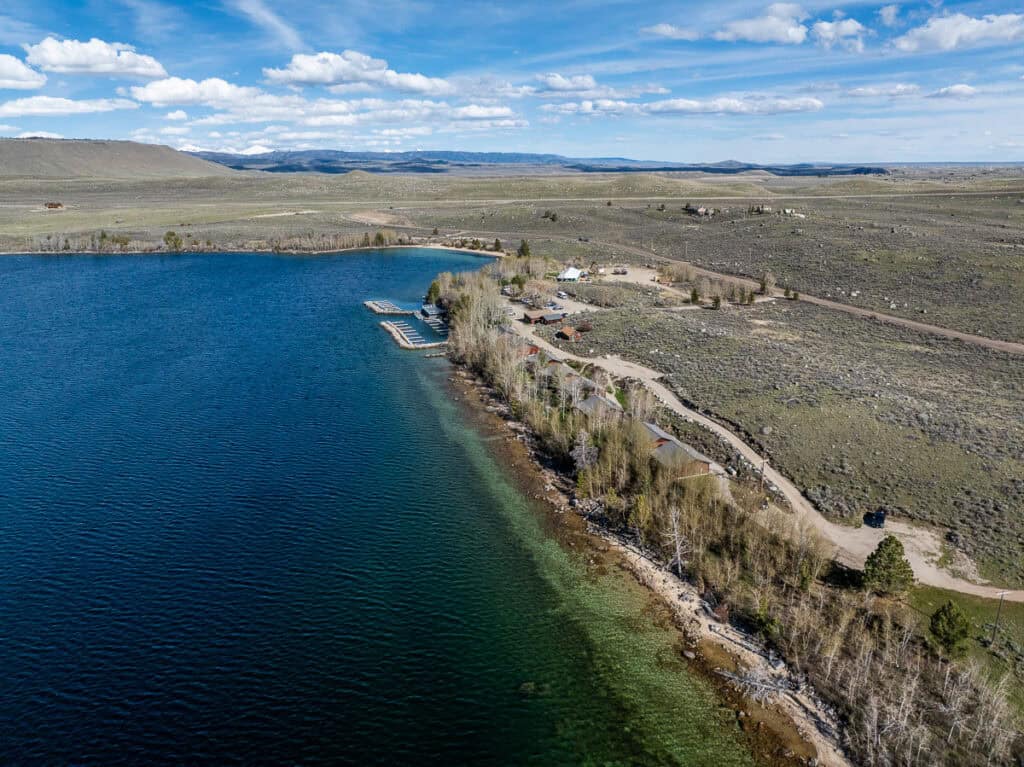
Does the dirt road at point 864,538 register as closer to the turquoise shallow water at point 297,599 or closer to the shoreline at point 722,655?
the shoreline at point 722,655

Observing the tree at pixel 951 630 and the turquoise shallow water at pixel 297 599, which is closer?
the turquoise shallow water at pixel 297 599

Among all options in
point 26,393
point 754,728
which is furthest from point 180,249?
point 754,728

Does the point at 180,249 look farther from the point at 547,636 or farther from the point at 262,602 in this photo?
the point at 547,636

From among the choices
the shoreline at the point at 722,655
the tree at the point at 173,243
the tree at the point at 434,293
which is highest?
the tree at the point at 173,243

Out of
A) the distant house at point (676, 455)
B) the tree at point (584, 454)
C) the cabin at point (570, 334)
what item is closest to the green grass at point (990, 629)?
the distant house at point (676, 455)

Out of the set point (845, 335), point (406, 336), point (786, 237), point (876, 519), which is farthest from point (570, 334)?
point (786, 237)

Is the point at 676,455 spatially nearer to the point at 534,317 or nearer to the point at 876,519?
the point at 876,519

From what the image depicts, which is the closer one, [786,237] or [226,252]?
[786,237]
